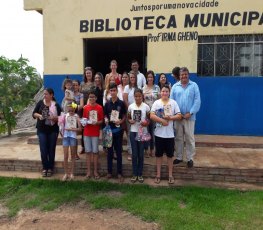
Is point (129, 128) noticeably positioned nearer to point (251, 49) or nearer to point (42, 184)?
point (42, 184)

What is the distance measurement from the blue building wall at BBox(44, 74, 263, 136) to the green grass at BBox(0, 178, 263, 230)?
9.80 feet

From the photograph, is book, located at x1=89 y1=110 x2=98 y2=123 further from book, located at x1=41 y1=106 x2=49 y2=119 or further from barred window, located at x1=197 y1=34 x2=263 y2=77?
barred window, located at x1=197 y1=34 x2=263 y2=77

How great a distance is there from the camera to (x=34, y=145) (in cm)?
720

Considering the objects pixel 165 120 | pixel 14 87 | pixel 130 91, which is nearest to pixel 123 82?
pixel 130 91

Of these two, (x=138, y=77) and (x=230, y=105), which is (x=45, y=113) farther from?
(x=230, y=105)

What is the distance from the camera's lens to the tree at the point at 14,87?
846 cm

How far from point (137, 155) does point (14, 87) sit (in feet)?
16.7

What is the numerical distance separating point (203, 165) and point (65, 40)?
15.4ft

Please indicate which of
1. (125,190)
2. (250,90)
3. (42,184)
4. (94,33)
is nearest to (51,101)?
(42,184)

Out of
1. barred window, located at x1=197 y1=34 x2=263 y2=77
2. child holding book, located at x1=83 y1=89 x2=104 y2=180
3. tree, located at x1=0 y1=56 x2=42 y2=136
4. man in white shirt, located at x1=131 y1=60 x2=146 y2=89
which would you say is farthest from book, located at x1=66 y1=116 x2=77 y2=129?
tree, located at x1=0 y1=56 x2=42 y2=136

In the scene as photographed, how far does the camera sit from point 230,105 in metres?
7.38

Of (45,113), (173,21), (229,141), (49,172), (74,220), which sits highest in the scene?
(173,21)

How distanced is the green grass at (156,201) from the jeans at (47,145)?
0.39 meters

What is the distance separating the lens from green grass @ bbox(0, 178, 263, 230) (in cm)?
385
